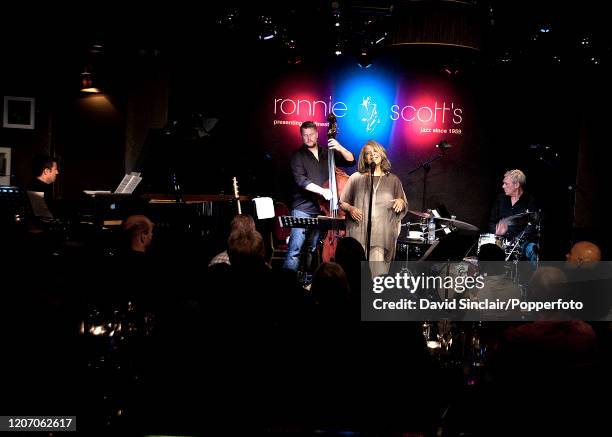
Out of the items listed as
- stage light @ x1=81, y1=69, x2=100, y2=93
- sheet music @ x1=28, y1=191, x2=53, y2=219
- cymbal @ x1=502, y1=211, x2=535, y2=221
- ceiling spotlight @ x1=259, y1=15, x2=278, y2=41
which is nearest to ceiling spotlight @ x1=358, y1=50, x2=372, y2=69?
ceiling spotlight @ x1=259, y1=15, x2=278, y2=41

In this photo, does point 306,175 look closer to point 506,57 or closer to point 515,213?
point 515,213

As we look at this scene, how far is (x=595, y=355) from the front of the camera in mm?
2832

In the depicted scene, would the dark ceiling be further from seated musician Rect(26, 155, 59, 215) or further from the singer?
seated musician Rect(26, 155, 59, 215)

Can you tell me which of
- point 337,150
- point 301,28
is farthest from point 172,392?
point 301,28

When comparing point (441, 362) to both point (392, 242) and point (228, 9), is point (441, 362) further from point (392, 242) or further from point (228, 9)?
point (228, 9)

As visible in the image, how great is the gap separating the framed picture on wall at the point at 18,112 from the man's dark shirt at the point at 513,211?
22.6 ft

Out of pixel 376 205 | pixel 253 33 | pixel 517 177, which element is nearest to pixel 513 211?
pixel 517 177

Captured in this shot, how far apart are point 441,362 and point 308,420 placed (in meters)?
0.78

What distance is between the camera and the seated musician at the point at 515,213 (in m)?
8.78

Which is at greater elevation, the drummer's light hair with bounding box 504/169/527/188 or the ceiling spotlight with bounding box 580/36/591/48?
the ceiling spotlight with bounding box 580/36/591/48

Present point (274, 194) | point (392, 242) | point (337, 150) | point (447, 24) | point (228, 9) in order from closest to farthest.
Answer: point (447, 24)
point (392, 242)
point (228, 9)
point (337, 150)
point (274, 194)

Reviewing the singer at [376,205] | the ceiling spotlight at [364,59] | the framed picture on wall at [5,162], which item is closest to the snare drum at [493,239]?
the singer at [376,205]

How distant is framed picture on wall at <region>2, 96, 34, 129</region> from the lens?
9281mm

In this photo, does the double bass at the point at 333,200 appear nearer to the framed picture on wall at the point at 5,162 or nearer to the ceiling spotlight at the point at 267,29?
the ceiling spotlight at the point at 267,29
